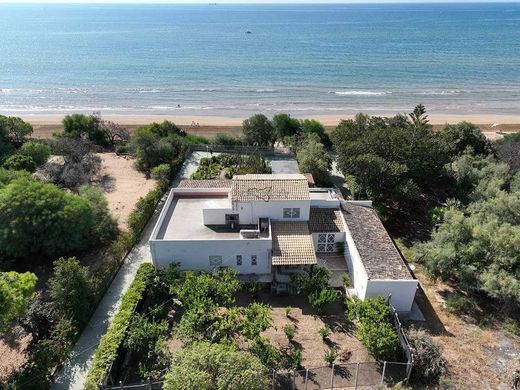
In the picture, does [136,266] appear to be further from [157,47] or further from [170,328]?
[157,47]

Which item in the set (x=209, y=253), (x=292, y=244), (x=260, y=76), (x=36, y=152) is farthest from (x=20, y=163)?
(x=260, y=76)

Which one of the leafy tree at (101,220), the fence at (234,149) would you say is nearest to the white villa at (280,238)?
the leafy tree at (101,220)

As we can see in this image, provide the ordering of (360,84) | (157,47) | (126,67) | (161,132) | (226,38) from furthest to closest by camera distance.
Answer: (226,38) → (157,47) → (126,67) → (360,84) → (161,132)

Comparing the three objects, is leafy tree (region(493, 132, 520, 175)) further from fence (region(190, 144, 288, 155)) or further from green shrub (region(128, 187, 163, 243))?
green shrub (region(128, 187, 163, 243))

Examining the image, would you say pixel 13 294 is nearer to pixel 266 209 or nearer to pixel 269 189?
pixel 266 209

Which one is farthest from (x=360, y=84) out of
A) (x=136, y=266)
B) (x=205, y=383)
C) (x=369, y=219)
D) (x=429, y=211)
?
(x=205, y=383)

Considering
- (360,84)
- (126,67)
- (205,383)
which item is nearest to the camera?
(205,383)

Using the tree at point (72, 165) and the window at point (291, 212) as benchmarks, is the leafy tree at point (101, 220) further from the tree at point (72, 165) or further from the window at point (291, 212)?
the window at point (291, 212)
